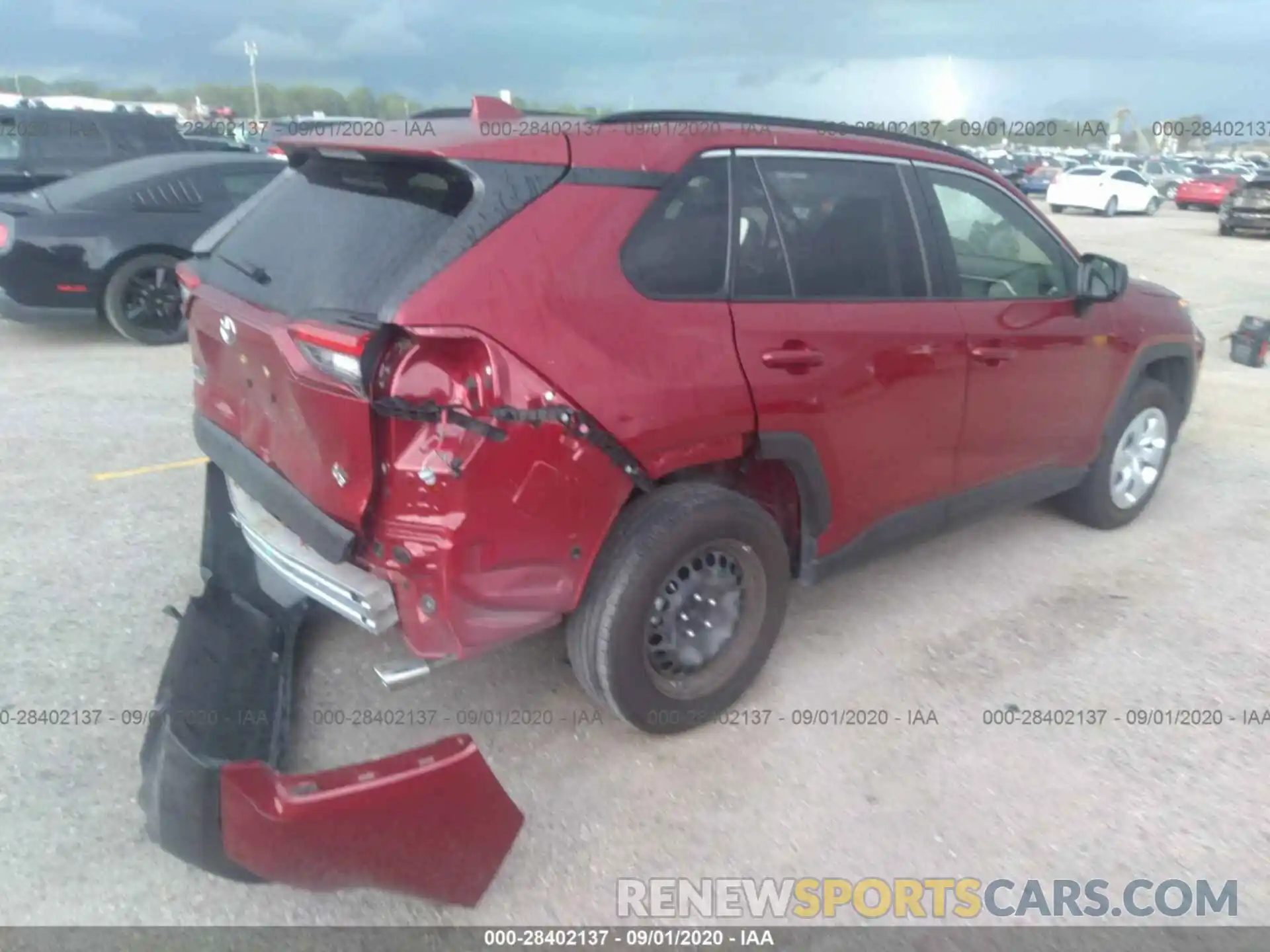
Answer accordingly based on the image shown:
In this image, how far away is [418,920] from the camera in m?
2.65

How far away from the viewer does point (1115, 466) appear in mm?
5102

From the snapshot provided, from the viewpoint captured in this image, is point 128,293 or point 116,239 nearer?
point 116,239

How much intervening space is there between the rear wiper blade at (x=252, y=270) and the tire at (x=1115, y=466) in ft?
12.9

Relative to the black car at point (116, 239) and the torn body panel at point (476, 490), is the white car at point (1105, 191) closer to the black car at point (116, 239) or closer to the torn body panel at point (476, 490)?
the black car at point (116, 239)

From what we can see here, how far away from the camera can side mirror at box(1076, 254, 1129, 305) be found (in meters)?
4.34

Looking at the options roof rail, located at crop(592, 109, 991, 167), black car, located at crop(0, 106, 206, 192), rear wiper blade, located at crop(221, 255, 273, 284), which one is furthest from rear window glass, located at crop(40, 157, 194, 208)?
roof rail, located at crop(592, 109, 991, 167)

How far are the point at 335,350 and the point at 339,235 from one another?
0.57 meters

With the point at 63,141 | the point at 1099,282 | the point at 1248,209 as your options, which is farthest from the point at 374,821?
the point at 1248,209

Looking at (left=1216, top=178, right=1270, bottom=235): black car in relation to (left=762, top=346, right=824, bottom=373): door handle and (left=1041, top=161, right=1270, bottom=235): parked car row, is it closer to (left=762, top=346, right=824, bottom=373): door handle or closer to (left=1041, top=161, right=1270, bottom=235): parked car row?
(left=1041, top=161, right=1270, bottom=235): parked car row

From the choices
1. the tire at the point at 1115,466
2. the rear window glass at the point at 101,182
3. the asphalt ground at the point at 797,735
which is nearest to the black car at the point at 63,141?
the rear window glass at the point at 101,182

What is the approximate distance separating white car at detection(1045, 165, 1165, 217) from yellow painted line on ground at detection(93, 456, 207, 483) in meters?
30.8

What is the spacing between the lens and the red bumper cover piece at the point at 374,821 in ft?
7.51

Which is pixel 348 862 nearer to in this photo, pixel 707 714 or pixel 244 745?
pixel 244 745

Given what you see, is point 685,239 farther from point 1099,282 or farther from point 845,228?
point 1099,282
